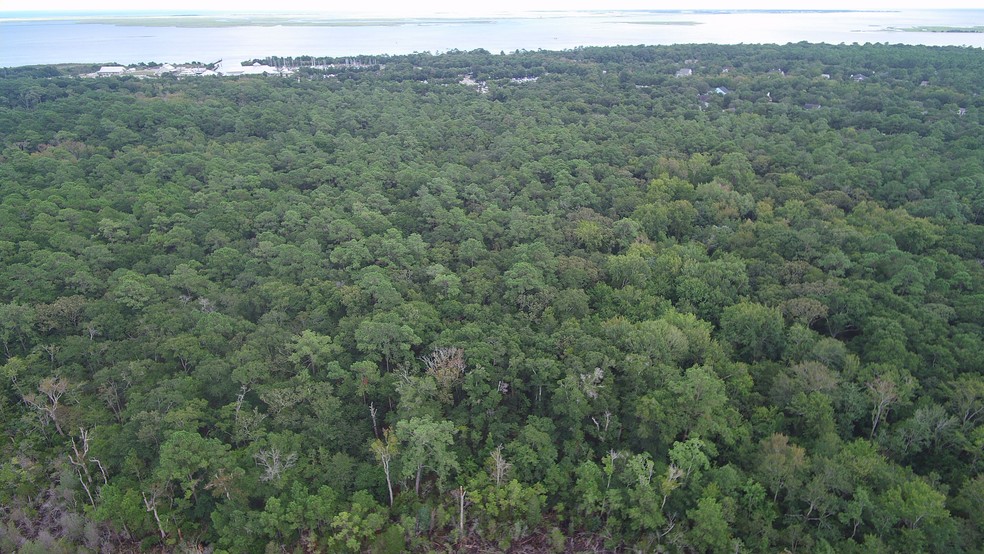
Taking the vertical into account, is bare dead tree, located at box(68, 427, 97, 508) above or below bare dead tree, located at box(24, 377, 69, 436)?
below

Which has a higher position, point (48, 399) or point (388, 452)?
point (48, 399)

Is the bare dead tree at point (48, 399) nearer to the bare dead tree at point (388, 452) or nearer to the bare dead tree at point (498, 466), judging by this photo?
the bare dead tree at point (388, 452)

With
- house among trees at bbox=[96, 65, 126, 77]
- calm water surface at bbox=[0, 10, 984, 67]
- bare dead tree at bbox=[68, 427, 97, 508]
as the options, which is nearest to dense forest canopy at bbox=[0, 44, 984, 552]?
bare dead tree at bbox=[68, 427, 97, 508]

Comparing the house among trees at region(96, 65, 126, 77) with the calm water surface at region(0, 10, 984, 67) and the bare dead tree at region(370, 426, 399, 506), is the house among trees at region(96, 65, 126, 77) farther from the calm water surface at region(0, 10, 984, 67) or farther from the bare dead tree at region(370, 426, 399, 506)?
the bare dead tree at region(370, 426, 399, 506)

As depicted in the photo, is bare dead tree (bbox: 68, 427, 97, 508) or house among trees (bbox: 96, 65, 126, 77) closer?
bare dead tree (bbox: 68, 427, 97, 508)

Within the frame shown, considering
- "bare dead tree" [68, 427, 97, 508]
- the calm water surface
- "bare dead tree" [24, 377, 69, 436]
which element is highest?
the calm water surface

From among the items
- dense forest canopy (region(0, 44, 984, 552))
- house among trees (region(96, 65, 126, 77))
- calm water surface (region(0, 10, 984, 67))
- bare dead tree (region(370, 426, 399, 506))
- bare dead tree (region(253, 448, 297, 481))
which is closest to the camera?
dense forest canopy (region(0, 44, 984, 552))

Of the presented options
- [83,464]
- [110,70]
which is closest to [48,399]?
[83,464]

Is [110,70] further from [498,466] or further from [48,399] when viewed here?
[498,466]
